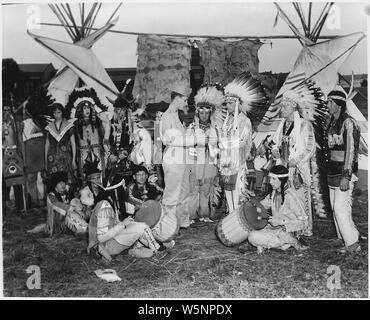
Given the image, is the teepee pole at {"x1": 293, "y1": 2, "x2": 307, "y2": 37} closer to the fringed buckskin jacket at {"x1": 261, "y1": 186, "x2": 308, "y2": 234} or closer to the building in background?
the fringed buckskin jacket at {"x1": 261, "y1": 186, "x2": 308, "y2": 234}

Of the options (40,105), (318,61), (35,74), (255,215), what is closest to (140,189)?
(255,215)

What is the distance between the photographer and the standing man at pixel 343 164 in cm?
484

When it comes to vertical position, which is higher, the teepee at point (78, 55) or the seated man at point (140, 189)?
the teepee at point (78, 55)

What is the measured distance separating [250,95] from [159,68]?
945 millimetres

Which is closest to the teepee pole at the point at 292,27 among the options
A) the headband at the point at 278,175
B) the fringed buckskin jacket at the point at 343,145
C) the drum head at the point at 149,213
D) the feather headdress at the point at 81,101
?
the fringed buckskin jacket at the point at 343,145

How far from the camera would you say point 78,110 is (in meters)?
4.95

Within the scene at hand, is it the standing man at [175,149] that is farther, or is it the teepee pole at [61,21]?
the standing man at [175,149]

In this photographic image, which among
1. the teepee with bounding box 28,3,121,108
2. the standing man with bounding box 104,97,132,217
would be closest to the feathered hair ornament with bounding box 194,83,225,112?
the standing man with bounding box 104,97,132,217

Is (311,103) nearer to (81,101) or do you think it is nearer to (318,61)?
(318,61)

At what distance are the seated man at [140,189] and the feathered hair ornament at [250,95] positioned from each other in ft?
3.73

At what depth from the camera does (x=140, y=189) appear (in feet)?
16.1

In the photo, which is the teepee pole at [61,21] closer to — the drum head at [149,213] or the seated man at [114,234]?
the seated man at [114,234]
